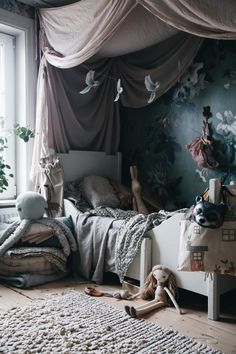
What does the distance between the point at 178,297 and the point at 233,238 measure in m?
0.63

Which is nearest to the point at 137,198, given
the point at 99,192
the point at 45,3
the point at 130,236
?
the point at 99,192

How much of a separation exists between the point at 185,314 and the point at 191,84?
1941 mm

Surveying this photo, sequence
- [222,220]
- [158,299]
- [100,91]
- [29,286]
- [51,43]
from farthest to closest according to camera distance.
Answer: [100,91] < [51,43] < [29,286] < [158,299] < [222,220]

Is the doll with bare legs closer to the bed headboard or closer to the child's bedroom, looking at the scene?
the child's bedroom

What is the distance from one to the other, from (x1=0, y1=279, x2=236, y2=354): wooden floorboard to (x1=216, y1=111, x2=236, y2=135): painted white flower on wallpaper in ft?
4.19

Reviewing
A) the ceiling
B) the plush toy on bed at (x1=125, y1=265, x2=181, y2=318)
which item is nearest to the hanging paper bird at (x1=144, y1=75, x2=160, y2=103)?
the ceiling

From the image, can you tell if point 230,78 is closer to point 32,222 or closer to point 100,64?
point 100,64

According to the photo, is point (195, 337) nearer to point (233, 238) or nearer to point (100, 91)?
point (233, 238)

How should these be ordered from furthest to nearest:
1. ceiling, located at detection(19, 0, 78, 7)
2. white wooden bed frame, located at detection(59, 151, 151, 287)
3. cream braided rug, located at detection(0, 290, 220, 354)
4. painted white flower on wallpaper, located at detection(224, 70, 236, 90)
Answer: ceiling, located at detection(19, 0, 78, 7), painted white flower on wallpaper, located at detection(224, 70, 236, 90), white wooden bed frame, located at detection(59, 151, 151, 287), cream braided rug, located at detection(0, 290, 220, 354)

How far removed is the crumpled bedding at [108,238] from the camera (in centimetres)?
246

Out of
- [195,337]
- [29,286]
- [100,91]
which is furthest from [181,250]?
[100,91]

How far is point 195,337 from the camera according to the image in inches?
71.4

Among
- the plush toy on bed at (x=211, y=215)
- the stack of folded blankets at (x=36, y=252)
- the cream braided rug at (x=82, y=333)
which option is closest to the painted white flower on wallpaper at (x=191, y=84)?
the plush toy on bed at (x=211, y=215)

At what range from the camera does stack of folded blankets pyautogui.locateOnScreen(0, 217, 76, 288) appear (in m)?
2.56
